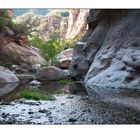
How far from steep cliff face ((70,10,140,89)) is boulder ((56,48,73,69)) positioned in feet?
24.1

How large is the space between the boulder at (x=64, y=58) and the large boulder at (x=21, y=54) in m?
1.39

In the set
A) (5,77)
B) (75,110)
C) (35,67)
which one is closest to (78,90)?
(5,77)

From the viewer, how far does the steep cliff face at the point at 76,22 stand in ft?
111

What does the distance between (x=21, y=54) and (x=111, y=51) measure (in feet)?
37.5

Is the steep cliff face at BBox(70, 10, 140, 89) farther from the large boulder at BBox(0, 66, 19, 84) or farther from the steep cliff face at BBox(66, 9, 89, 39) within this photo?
the steep cliff face at BBox(66, 9, 89, 39)

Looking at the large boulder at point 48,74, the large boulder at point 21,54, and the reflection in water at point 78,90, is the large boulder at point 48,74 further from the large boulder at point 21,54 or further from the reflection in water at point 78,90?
the large boulder at point 21,54

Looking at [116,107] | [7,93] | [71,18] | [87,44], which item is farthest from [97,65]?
[71,18]

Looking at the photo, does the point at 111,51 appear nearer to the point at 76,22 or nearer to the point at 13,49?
the point at 13,49

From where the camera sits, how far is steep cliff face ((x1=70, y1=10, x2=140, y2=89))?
10.6 metres

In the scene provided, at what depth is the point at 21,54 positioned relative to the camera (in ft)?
74.9

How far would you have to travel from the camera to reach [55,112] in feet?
20.9

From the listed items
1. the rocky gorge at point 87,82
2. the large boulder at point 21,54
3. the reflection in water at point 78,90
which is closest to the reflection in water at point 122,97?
the rocky gorge at point 87,82
